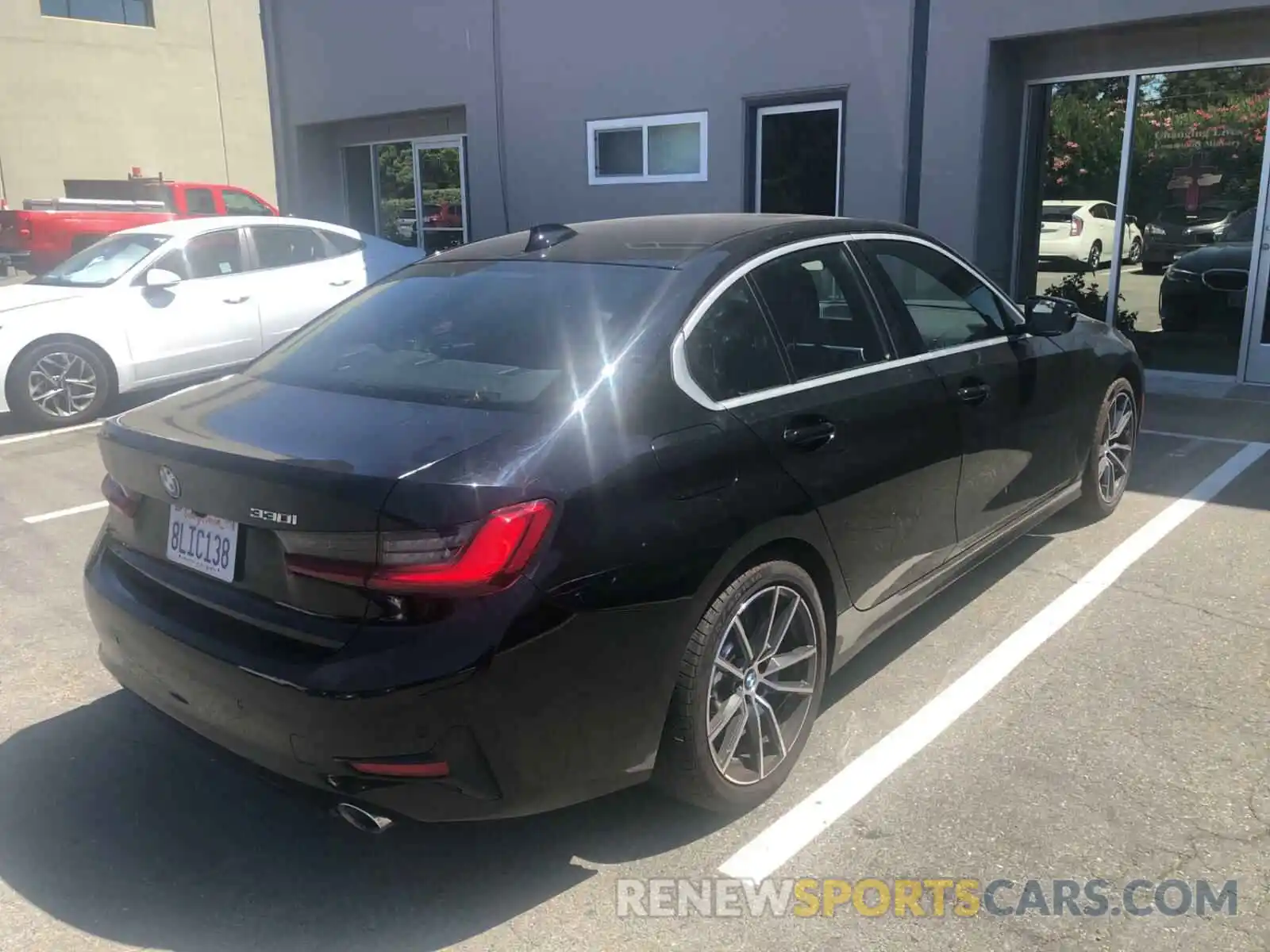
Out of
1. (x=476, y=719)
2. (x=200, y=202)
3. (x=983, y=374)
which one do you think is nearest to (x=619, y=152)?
(x=983, y=374)

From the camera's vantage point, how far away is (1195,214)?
28.3 ft

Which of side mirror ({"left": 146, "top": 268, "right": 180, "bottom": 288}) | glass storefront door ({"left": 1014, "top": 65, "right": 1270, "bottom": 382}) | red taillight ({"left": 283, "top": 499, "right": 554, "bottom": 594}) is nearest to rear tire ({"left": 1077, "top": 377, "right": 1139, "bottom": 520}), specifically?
red taillight ({"left": 283, "top": 499, "right": 554, "bottom": 594})

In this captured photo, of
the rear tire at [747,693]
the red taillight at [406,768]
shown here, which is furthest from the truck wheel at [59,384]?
the rear tire at [747,693]

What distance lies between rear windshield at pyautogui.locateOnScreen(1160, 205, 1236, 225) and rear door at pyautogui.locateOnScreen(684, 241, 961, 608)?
6.17m

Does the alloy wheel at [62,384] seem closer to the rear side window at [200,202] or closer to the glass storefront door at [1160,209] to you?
the glass storefront door at [1160,209]

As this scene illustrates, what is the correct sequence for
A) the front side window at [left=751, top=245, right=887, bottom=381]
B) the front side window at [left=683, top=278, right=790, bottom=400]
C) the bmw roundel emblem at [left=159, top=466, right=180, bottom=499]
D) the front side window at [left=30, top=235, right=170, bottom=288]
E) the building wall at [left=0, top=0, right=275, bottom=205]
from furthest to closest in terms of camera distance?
the building wall at [left=0, top=0, right=275, bottom=205]
the front side window at [left=30, top=235, right=170, bottom=288]
the front side window at [left=751, top=245, right=887, bottom=381]
the front side window at [left=683, top=278, right=790, bottom=400]
the bmw roundel emblem at [left=159, top=466, right=180, bottom=499]

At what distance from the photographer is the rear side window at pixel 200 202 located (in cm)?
1925

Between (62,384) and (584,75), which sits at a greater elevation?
(584,75)

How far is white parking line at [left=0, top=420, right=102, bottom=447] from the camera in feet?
25.9

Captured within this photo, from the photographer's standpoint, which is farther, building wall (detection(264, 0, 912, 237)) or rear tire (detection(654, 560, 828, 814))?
building wall (detection(264, 0, 912, 237))

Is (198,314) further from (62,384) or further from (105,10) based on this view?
(105,10)

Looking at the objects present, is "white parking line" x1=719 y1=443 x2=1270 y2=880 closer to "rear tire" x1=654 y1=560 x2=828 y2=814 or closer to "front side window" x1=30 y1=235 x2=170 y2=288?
"rear tire" x1=654 y1=560 x2=828 y2=814

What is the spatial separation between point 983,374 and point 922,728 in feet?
4.46

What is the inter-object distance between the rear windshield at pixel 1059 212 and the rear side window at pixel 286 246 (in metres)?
6.44
